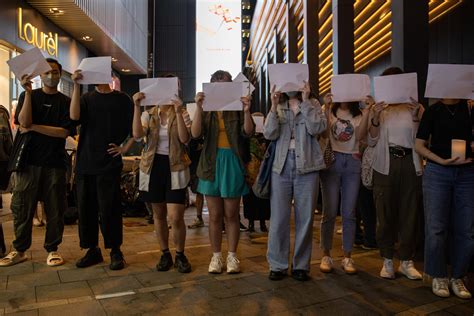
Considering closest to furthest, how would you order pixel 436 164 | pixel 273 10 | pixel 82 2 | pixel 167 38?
pixel 436 164, pixel 82 2, pixel 273 10, pixel 167 38

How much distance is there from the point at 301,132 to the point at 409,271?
1596mm

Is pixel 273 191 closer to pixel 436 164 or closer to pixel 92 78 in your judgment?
pixel 436 164

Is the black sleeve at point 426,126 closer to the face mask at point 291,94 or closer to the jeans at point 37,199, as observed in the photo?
the face mask at point 291,94

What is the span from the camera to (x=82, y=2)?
10.1 m

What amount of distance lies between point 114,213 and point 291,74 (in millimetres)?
2196

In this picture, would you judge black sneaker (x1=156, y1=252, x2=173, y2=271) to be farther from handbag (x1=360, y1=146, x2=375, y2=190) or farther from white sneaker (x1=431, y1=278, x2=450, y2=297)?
white sneaker (x1=431, y1=278, x2=450, y2=297)

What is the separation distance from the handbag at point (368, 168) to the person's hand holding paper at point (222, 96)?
1.33 metres

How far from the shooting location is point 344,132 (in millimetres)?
4020

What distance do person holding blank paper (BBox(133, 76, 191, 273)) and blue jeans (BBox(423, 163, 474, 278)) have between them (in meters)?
2.13

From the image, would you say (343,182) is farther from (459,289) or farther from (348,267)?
(459,289)

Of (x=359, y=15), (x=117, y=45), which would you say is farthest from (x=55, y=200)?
(x=117, y=45)

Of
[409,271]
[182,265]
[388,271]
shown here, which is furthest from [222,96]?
[409,271]

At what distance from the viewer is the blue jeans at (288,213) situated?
369 cm

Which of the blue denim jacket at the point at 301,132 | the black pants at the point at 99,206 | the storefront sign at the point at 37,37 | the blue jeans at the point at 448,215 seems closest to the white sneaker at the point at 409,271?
the blue jeans at the point at 448,215
